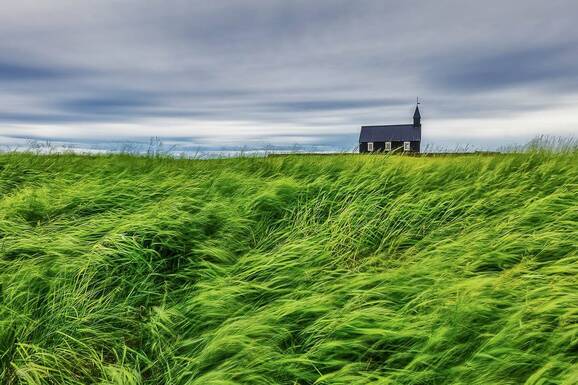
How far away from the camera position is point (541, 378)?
7.39ft

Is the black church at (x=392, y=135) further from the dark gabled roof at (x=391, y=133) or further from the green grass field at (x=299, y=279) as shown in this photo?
the green grass field at (x=299, y=279)

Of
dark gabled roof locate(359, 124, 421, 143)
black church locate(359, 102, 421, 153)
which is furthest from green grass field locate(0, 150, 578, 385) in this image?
dark gabled roof locate(359, 124, 421, 143)

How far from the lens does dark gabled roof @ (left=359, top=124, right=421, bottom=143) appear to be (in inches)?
1984

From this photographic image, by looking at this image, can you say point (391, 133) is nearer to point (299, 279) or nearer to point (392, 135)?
point (392, 135)

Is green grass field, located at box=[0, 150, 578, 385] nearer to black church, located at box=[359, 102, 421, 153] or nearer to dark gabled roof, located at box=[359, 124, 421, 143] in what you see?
black church, located at box=[359, 102, 421, 153]

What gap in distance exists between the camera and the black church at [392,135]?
165 ft

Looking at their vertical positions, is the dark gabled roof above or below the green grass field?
above

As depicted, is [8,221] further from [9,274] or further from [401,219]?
[401,219]

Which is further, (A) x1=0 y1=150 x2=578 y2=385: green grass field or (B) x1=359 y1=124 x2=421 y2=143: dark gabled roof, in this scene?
(B) x1=359 y1=124 x2=421 y2=143: dark gabled roof

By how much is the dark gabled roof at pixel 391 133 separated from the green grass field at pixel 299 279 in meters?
46.0

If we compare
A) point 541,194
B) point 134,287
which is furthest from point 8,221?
point 541,194

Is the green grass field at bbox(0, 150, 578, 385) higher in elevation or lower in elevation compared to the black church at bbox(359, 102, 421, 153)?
lower

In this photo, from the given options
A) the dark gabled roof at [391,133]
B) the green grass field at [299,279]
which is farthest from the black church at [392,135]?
the green grass field at [299,279]

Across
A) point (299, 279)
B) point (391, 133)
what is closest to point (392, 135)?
point (391, 133)
